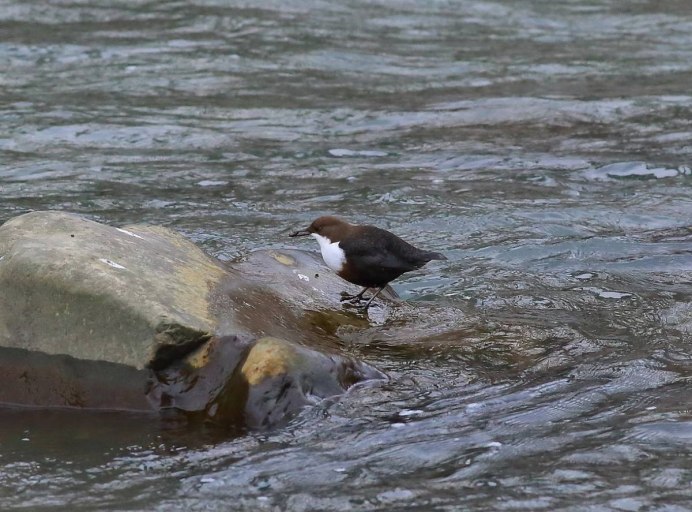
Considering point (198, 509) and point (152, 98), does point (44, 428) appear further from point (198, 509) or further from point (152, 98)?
point (152, 98)

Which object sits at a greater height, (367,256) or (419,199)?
(367,256)

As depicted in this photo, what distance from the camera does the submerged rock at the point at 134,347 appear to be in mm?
4781

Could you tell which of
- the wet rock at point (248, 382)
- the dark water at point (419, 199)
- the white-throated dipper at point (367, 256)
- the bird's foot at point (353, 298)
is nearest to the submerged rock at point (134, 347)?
the wet rock at point (248, 382)

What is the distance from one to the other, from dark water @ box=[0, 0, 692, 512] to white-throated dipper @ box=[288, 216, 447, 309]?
13.3 inches

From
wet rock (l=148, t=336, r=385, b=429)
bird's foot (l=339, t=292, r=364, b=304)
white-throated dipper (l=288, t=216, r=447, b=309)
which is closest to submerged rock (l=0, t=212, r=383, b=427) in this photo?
wet rock (l=148, t=336, r=385, b=429)

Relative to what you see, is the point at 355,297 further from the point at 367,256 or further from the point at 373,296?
the point at 367,256

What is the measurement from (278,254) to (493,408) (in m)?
1.90

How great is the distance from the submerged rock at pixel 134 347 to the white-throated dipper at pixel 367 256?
35.6 inches

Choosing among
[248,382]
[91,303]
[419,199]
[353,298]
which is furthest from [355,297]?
[419,199]

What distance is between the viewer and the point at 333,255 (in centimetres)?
608

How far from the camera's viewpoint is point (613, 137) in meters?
10.0

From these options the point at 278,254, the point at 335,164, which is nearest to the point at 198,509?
the point at 278,254

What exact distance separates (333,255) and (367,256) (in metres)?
0.20

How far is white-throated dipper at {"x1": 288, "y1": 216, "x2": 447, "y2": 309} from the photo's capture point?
596cm
